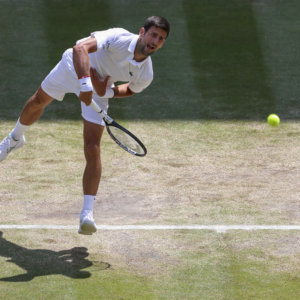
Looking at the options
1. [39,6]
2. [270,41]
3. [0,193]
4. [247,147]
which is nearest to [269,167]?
[247,147]

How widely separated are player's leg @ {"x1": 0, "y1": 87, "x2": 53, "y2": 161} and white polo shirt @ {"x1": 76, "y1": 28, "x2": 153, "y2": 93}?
29.5 inches

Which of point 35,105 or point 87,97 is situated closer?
point 87,97

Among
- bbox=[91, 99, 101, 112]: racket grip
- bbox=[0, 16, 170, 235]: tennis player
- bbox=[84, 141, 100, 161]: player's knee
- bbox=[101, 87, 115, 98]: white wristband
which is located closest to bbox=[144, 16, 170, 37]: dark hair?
bbox=[0, 16, 170, 235]: tennis player

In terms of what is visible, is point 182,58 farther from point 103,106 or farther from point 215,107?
point 103,106

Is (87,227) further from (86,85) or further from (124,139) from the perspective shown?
(86,85)

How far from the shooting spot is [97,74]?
574 cm

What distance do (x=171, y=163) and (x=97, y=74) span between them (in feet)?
6.43

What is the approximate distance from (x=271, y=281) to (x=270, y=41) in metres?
6.72

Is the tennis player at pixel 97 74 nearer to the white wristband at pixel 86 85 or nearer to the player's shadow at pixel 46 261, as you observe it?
the white wristband at pixel 86 85

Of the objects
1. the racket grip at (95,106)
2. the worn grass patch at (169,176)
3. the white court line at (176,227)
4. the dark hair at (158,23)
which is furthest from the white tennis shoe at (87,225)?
the dark hair at (158,23)

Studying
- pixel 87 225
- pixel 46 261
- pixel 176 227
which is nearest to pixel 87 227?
pixel 87 225

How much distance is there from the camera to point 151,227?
5641 mm

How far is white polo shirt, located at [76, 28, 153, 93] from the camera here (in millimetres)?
5402

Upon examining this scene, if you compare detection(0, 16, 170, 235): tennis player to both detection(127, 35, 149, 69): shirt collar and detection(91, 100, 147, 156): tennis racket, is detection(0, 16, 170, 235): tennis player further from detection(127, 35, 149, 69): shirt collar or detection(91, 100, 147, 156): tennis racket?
detection(91, 100, 147, 156): tennis racket
